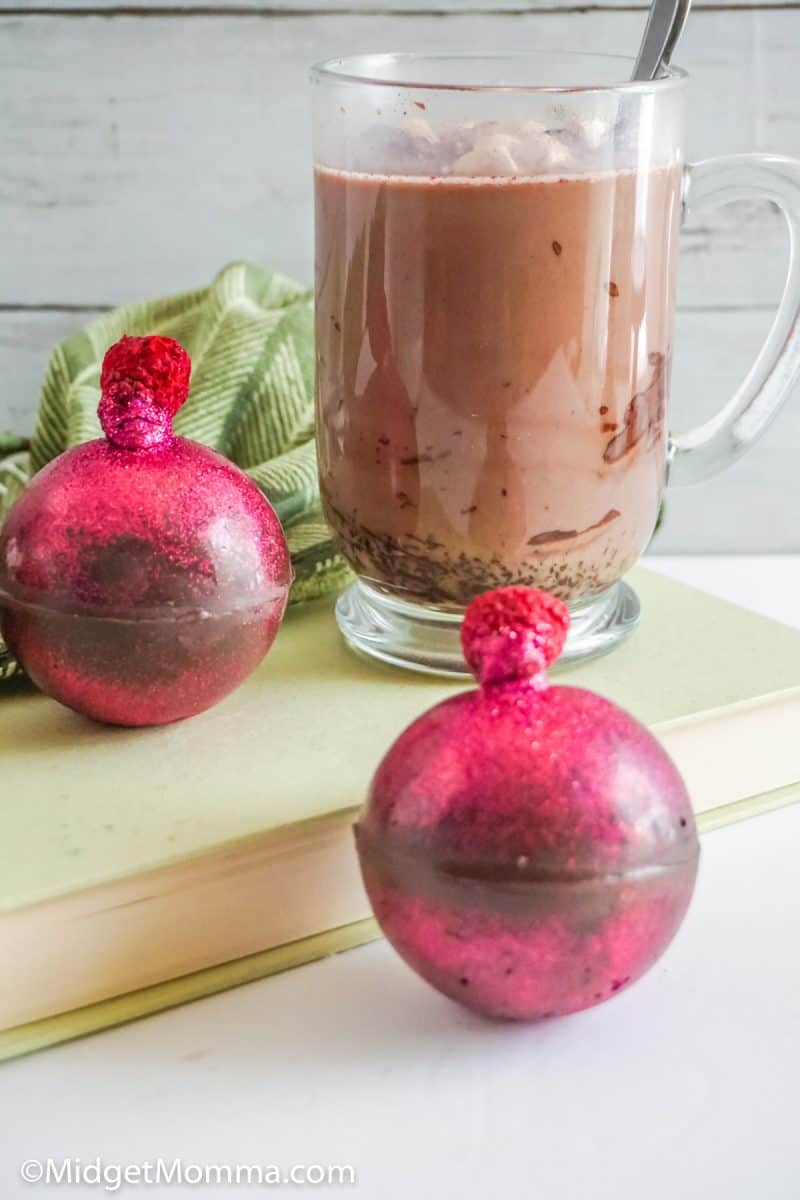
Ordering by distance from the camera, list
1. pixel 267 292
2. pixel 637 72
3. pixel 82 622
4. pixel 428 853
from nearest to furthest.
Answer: pixel 428 853
pixel 82 622
pixel 637 72
pixel 267 292

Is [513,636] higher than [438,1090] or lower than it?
higher

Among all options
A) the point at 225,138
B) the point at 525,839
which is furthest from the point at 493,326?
the point at 225,138

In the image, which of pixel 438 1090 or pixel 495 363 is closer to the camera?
pixel 438 1090

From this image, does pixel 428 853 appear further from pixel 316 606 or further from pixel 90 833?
pixel 316 606

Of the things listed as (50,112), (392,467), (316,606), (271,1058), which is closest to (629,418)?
(392,467)

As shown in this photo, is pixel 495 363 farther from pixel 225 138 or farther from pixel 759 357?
pixel 225 138

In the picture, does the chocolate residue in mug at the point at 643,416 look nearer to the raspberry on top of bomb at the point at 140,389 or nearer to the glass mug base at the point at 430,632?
the glass mug base at the point at 430,632

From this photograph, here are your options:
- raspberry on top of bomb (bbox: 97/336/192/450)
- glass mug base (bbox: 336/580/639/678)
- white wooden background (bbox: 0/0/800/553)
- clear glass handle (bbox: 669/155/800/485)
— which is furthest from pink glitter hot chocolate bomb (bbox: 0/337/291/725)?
white wooden background (bbox: 0/0/800/553)
